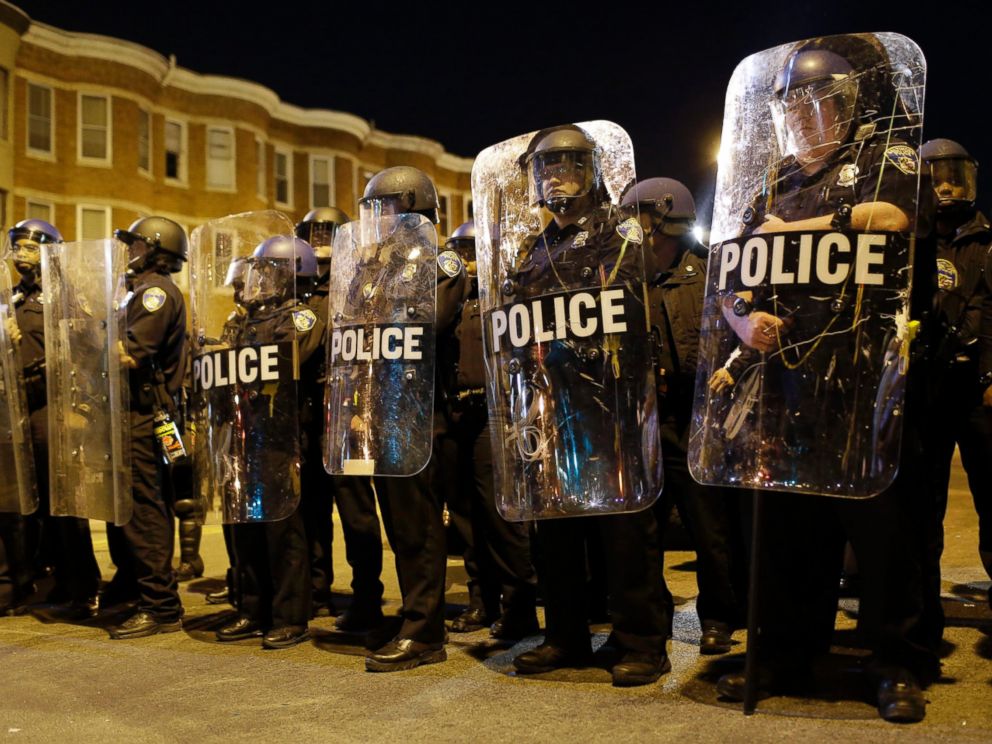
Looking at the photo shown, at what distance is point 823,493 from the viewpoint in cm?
343

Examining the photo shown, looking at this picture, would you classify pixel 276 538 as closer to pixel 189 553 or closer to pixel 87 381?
pixel 87 381

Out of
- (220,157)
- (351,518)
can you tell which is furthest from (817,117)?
(220,157)

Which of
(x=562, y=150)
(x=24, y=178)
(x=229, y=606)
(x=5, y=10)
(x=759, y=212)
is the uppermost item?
(x=5, y=10)

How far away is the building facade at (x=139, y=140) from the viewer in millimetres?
25938

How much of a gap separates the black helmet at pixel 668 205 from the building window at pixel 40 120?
2421 cm

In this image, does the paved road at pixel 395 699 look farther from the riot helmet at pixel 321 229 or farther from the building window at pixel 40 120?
the building window at pixel 40 120

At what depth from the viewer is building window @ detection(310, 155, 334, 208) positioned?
110 ft

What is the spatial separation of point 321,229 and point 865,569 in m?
4.55

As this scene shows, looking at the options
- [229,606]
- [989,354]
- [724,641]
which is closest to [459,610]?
[229,606]

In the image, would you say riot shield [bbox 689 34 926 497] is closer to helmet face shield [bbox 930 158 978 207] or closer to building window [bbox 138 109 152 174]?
helmet face shield [bbox 930 158 978 207]

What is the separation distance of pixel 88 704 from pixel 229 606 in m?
2.24

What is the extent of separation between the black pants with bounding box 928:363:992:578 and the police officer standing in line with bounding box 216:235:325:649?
118 inches

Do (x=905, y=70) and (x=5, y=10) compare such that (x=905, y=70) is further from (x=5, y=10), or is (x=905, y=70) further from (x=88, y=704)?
(x=5, y=10)

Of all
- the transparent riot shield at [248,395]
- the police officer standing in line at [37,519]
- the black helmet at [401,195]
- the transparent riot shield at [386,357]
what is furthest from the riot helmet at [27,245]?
the transparent riot shield at [386,357]
